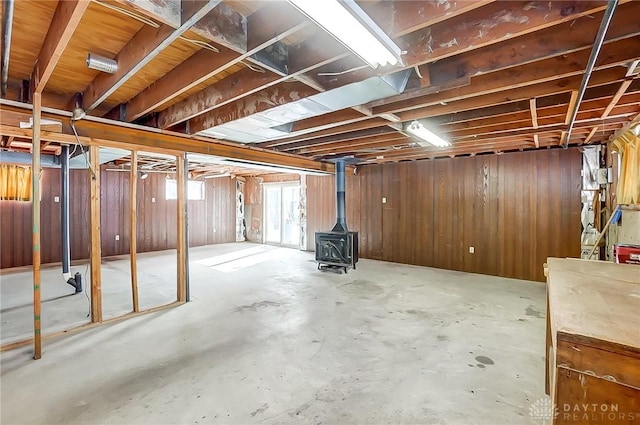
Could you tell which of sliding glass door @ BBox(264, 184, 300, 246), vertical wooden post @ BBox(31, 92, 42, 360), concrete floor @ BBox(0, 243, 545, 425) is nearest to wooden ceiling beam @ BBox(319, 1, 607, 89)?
concrete floor @ BBox(0, 243, 545, 425)

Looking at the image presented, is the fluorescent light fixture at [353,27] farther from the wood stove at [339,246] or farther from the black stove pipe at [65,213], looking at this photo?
the black stove pipe at [65,213]

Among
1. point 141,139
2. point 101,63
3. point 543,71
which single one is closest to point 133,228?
point 141,139

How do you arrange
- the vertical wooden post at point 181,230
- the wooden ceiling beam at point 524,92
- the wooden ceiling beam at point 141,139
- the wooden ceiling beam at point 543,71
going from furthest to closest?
1. the vertical wooden post at point 181,230
2. the wooden ceiling beam at point 141,139
3. the wooden ceiling beam at point 524,92
4. the wooden ceiling beam at point 543,71

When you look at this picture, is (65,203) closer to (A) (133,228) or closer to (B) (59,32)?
(A) (133,228)

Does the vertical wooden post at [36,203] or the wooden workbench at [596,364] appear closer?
the wooden workbench at [596,364]

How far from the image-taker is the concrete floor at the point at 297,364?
183cm

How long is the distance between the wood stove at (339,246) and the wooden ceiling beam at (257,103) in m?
3.13

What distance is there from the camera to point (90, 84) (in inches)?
101

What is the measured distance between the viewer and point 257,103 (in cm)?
271

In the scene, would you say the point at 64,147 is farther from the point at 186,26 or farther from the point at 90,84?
the point at 186,26

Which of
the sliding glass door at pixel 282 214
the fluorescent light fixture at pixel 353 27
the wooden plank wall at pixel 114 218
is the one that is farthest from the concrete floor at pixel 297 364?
the sliding glass door at pixel 282 214

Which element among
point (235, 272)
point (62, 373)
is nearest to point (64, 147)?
point (235, 272)

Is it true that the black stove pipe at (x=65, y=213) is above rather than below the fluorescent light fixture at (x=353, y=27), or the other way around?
below

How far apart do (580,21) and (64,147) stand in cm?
611
